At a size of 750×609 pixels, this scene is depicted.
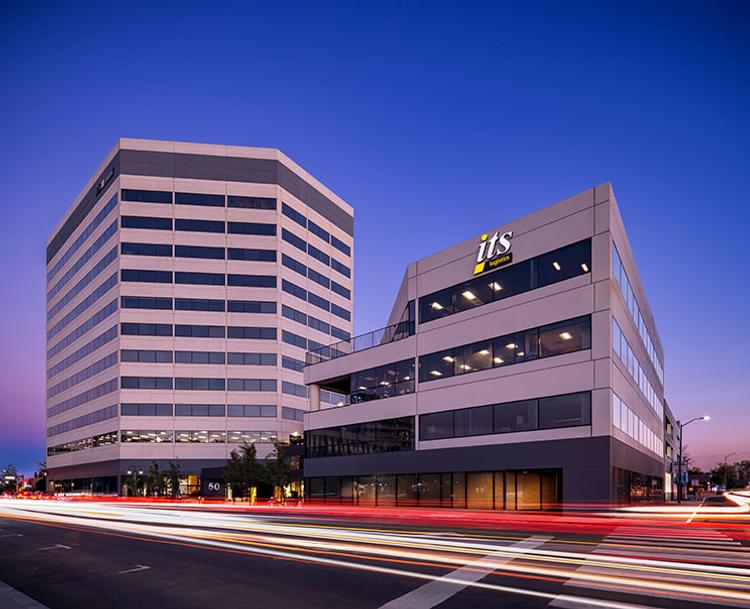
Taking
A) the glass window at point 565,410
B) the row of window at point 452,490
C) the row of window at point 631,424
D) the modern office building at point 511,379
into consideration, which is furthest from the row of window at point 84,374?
the glass window at point 565,410

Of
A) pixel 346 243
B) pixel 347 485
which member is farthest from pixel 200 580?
pixel 346 243

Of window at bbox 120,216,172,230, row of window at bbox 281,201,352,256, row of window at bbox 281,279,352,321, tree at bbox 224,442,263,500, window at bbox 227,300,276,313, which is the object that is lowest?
tree at bbox 224,442,263,500

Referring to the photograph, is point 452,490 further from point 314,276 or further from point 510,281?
point 314,276

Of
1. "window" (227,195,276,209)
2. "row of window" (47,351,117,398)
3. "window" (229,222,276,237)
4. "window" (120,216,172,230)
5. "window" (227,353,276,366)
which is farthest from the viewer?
"window" (227,195,276,209)

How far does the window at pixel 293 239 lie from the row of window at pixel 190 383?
19.7 meters

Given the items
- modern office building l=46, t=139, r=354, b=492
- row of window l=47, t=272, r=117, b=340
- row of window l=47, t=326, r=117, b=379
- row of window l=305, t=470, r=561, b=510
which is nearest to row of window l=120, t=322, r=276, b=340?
modern office building l=46, t=139, r=354, b=492

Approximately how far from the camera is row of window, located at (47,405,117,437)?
87.8m

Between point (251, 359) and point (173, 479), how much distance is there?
17760 mm

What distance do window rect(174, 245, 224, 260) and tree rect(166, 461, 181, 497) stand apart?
1056 inches

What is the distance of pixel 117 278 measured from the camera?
8612 cm

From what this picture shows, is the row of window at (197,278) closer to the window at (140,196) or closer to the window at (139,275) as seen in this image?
the window at (139,275)

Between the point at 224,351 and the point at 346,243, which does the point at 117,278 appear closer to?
the point at 224,351

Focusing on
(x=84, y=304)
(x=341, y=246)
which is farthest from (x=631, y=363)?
(x=84, y=304)

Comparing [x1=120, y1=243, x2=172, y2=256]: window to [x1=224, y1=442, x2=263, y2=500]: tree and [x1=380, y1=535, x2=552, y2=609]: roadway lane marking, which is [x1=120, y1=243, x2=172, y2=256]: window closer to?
[x1=224, y1=442, x2=263, y2=500]: tree
